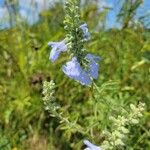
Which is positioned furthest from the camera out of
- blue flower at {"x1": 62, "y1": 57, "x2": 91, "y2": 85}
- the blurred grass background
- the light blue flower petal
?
the blurred grass background

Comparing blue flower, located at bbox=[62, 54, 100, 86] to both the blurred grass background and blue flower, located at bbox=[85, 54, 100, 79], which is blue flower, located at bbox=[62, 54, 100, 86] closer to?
blue flower, located at bbox=[85, 54, 100, 79]

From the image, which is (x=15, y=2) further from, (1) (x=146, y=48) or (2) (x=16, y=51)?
(1) (x=146, y=48)

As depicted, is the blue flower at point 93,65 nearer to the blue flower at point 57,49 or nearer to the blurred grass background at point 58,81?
the blue flower at point 57,49

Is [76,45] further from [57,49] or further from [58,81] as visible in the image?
[58,81]

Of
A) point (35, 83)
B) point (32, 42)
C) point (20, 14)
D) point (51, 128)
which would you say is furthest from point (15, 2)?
point (51, 128)

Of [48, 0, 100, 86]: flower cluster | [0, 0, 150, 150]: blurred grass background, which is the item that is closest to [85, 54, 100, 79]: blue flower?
[48, 0, 100, 86]: flower cluster
